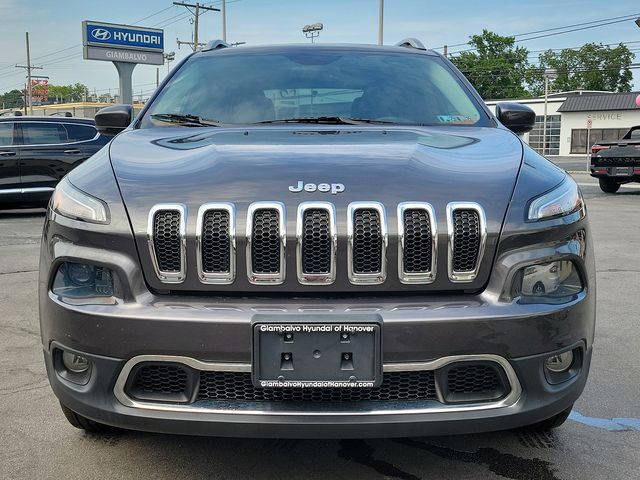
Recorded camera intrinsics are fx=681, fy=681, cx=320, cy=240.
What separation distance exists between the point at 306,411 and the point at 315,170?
2.54 ft

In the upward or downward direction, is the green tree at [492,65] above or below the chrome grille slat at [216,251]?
above

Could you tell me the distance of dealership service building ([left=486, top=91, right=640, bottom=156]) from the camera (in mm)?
48769

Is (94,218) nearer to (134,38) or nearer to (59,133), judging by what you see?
(59,133)

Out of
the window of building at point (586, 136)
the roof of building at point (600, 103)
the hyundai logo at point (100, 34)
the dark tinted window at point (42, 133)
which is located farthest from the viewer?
the window of building at point (586, 136)

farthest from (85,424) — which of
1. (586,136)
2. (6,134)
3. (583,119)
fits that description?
(583,119)

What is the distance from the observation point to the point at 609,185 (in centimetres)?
1630

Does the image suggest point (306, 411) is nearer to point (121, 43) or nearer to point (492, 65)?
point (121, 43)

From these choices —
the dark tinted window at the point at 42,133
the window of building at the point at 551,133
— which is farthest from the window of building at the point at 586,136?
the dark tinted window at the point at 42,133

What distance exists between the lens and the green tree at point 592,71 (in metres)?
88.1

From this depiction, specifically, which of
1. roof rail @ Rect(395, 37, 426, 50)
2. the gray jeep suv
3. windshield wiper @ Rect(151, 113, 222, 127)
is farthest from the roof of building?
the gray jeep suv

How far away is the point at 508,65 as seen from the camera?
3287 inches

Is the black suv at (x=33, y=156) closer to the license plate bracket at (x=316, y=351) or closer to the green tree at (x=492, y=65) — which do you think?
the license plate bracket at (x=316, y=351)

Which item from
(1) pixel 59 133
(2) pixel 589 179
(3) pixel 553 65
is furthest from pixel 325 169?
(3) pixel 553 65

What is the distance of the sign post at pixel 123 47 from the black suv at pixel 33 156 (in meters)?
17.2
